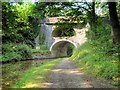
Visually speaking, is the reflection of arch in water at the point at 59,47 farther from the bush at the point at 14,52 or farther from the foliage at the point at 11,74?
the foliage at the point at 11,74

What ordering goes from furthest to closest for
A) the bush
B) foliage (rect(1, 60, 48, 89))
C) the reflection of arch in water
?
the reflection of arch in water → the bush → foliage (rect(1, 60, 48, 89))

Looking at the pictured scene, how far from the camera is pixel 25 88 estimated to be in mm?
10406

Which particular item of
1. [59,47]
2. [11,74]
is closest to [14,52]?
[11,74]

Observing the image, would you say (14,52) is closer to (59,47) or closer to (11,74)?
(11,74)

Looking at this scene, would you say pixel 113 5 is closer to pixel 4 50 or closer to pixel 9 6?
pixel 9 6

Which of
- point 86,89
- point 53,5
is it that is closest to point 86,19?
point 53,5

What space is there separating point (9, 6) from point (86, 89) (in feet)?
54.8

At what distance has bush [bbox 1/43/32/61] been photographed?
93.8ft

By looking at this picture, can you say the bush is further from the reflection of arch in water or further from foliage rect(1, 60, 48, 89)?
the reflection of arch in water

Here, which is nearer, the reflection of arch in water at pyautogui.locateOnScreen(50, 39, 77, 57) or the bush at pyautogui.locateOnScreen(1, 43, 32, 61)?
the bush at pyautogui.locateOnScreen(1, 43, 32, 61)

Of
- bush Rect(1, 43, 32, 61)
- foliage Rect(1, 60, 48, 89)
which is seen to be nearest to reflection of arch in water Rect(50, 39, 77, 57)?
bush Rect(1, 43, 32, 61)

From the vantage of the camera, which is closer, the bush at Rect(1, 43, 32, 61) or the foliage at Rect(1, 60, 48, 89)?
the foliage at Rect(1, 60, 48, 89)

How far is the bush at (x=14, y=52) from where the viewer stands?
2859 cm

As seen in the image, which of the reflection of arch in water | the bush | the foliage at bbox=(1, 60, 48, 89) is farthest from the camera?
the reflection of arch in water
